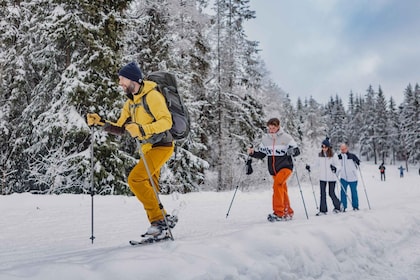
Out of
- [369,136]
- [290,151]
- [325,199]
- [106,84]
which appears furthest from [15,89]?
[369,136]

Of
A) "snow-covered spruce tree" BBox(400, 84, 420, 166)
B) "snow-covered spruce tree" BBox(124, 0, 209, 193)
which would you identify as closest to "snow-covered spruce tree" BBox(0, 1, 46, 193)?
"snow-covered spruce tree" BBox(124, 0, 209, 193)

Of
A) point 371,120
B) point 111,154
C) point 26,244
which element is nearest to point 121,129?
point 26,244

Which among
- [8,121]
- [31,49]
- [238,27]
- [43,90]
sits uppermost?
[238,27]

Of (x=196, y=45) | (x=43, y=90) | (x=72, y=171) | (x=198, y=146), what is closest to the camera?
(x=72, y=171)

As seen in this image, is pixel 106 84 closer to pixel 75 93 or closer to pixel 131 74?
pixel 75 93

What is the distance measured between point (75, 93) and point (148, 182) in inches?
369

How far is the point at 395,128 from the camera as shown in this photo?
89188 millimetres

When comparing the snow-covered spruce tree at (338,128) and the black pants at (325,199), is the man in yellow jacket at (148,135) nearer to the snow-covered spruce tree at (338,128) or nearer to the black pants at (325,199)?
the black pants at (325,199)

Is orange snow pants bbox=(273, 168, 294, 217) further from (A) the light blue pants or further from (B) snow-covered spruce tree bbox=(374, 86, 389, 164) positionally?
(B) snow-covered spruce tree bbox=(374, 86, 389, 164)

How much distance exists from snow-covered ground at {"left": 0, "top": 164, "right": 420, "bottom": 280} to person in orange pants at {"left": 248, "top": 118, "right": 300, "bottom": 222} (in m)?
1.03

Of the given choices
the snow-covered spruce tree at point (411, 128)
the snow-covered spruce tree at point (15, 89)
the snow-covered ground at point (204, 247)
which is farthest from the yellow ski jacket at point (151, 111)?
the snow-covered spruce tree at point (411, 128)

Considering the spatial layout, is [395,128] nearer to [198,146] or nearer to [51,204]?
[198,146]

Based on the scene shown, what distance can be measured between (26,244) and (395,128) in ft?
317

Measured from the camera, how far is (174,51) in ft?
63.8
